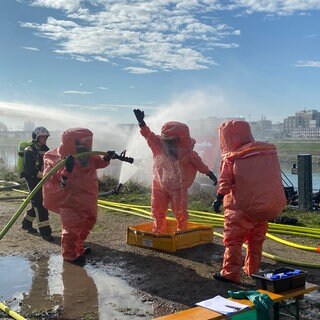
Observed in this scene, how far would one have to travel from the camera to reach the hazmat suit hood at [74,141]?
258 inches

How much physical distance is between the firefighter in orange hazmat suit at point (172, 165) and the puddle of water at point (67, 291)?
163cm

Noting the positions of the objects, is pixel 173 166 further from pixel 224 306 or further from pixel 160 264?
pixel 224 306

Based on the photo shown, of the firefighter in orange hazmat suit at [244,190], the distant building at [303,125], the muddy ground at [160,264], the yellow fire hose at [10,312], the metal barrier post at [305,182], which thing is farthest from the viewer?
the distant building at [303,125]

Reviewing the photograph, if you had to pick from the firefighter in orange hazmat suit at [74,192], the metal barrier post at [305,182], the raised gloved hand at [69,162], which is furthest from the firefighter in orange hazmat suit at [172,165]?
the metal barrier post at [305,182]

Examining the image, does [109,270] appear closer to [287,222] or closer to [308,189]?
[287,222]

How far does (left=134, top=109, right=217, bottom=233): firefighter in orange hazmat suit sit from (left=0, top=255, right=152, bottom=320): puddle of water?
163 centimetres

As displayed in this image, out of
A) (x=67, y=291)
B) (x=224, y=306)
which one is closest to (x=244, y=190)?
(x=224, y=306)

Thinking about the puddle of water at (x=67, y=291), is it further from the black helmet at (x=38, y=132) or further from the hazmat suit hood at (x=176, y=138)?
the black helmet at (x=38, y=132)

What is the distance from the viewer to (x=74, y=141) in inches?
259

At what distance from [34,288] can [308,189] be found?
22.9ft

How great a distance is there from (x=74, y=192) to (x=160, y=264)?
61.0 inches

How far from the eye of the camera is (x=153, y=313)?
4.58m

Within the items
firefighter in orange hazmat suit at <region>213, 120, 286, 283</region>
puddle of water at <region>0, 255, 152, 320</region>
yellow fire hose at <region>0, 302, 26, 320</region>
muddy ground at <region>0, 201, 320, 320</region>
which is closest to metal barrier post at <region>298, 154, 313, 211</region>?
muddy ground at <region>0, 201, 320, 320</region>

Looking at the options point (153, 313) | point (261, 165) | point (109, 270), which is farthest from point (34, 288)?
point (261, 165)
